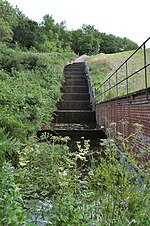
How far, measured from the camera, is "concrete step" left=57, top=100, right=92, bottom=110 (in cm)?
1057

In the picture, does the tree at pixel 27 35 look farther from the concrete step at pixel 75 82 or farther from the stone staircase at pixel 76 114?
the concrete step at pixel 75 82

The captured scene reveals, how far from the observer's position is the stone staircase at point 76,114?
686 centimetres

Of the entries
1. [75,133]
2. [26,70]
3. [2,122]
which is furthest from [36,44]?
[2,122]

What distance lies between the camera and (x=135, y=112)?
161 inches

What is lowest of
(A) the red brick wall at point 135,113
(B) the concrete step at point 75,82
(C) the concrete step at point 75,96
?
(A) the red brick wall at point 135,113

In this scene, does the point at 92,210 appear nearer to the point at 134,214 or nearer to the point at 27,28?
the point at 134,214

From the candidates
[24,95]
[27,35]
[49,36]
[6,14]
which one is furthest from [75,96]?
[49,36]

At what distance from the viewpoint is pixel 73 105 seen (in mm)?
10617

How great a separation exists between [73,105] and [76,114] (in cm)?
123

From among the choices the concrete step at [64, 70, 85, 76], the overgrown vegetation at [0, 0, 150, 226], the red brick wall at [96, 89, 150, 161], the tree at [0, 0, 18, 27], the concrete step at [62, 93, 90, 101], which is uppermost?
the tree at [0, 0, 18, 27]

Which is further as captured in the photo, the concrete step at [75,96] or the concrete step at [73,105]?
the concrete step at [75,96]

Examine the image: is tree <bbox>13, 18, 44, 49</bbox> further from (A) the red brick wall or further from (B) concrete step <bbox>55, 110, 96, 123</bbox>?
(A) the red brick wall

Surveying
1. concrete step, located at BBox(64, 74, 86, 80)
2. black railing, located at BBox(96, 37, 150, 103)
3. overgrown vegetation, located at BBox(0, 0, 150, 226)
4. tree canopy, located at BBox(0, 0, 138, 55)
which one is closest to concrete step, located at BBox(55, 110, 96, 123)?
overgrown vegetation, located at BBox(0, 0, 150, 226)

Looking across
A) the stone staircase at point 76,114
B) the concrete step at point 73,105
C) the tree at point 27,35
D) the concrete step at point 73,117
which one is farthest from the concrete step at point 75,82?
the tree at point 27,35
